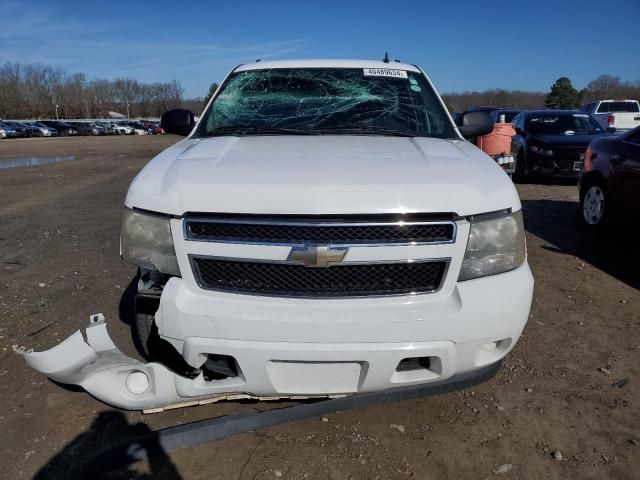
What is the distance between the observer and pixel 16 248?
604cm

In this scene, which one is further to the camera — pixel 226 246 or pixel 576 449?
pixel 576 449

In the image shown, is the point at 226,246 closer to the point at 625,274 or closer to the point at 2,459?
the point at 2,459

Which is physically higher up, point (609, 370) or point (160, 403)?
point (160, 403)

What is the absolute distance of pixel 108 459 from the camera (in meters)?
2.33

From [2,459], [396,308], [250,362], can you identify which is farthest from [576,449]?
[2,459]

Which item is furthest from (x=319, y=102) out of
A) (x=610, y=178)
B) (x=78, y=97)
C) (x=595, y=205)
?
(x=78, y=97)

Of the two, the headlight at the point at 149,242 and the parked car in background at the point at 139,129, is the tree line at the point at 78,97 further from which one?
the headlight at the point at 149,242

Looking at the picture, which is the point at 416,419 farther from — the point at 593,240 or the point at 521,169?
the point at 521,169

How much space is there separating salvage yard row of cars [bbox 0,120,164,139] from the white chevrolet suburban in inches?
2297

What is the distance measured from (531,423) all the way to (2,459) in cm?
264

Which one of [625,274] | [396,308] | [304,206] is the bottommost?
[625,274]

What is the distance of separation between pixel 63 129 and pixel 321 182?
69056 millimetres

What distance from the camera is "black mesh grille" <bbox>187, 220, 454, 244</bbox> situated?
210 centimetres

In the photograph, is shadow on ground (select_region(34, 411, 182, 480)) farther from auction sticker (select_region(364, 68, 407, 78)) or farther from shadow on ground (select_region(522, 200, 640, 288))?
shadow on ground (select_region(522, 200, 640, 288))
